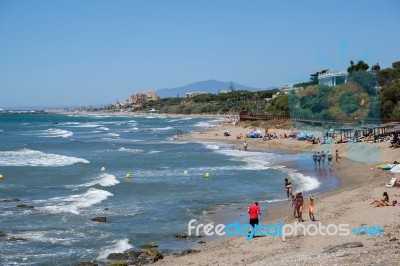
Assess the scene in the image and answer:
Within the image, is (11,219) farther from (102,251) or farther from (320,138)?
(320,138)

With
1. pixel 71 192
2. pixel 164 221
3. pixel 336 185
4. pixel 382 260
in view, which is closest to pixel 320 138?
pixel 336 185

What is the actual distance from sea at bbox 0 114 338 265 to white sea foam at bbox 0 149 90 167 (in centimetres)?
7

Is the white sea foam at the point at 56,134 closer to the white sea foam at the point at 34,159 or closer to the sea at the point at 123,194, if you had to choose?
the white sea foam at the point at 34,159

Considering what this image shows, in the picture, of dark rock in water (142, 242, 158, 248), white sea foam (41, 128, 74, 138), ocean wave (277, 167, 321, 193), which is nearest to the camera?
dark rock in water (142, 242, 158, 248)

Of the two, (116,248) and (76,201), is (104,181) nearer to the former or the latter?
(76,201)

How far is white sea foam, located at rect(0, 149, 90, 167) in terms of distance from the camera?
3922 cm

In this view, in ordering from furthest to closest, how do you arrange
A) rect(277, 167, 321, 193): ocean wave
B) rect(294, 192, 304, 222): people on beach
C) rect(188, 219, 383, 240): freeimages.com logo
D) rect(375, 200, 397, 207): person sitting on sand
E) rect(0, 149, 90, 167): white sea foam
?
rect(0, 149, 90, 167): white sea foam < rect(277, 167, 321, 193): ocean wave < rect(375, 200, 397, 207): person sitting on sand < rect(294, 192, 304, 222): people on beach < rect(188, 219, 383, 240): freeimages.com logo

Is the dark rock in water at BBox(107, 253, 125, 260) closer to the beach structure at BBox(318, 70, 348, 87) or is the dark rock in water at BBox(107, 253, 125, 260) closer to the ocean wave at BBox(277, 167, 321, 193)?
the ocean wave at BBox(277, 167, 321, 193)

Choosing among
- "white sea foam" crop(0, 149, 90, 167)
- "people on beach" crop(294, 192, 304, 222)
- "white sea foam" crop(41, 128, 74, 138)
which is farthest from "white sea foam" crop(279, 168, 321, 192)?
"white sea foam" crop(41, 128, 74, 138)

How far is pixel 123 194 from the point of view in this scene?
83.3 feet

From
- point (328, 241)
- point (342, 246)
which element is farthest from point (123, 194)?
point (342, 246)

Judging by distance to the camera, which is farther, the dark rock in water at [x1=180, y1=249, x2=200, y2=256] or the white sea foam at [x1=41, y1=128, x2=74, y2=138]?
the white sea foam at [x1=41, y1=128, x2=74, y2=138]

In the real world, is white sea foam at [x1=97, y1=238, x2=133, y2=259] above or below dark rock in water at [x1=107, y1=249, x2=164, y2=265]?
below

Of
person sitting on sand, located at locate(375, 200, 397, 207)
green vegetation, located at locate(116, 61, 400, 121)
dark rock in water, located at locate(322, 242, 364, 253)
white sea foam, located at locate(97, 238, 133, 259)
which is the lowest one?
white sea foam, located at locate(97, 238, 133, 259)
